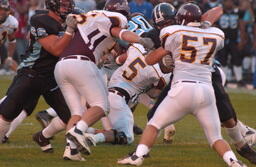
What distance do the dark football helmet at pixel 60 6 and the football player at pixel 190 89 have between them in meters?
1.29

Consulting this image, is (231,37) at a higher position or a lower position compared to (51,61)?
lower

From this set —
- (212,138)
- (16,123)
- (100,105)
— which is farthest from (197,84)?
(16,123)

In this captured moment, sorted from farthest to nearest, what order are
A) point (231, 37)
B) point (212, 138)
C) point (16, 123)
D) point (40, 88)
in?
point (231, 37)
point (16, 123)
point (40, 88)
point (212, 138)

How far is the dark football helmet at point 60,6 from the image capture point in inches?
320

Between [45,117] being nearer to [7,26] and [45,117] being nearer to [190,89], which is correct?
[7,26]

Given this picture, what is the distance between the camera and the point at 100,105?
7758 millimetres

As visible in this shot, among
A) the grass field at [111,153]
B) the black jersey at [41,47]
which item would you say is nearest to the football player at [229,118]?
the grass field at [111,153]

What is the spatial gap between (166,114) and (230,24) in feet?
36.2

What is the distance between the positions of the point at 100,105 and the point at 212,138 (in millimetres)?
1197

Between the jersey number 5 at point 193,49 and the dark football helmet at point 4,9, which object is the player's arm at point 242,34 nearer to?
the dark football helmet at point 4,9

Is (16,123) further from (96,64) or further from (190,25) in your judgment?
(190,25)

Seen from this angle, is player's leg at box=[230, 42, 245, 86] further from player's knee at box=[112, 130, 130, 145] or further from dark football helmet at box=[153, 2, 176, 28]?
dark football helmet at box=[153, 2, 176, 28]

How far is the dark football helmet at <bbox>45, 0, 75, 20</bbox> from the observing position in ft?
26.7

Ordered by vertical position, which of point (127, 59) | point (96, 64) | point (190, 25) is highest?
point (190, 25)
